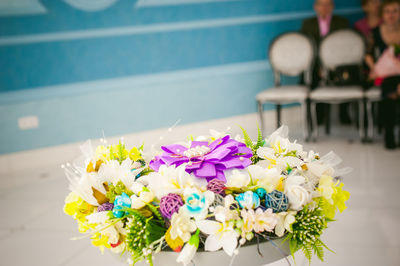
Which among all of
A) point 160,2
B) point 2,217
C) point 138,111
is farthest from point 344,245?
point 160,2

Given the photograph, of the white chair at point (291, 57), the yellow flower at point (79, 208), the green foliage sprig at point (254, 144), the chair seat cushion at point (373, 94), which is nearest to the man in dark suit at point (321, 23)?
the white chair at point (291, 57)

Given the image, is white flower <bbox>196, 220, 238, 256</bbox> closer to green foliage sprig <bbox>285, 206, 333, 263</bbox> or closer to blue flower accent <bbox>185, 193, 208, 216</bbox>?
blue flower accent <bbox>185, 193, 208, 216</bbox>

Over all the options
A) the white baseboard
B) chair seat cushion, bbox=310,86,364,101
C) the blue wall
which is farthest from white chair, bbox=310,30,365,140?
the blue wall

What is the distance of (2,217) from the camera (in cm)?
279

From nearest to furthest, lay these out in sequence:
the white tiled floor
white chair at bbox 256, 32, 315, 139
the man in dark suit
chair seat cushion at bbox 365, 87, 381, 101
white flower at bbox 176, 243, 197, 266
Answer: white flower at bbox 176, 243, 197, 266
the white tiled floor
chair seat cushion at bbox 365, 87, 381, 101
white chair at bbox 256, 32, 315, 139
the man in dark suit

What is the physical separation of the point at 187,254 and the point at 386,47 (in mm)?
3933

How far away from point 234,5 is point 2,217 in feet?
11.5

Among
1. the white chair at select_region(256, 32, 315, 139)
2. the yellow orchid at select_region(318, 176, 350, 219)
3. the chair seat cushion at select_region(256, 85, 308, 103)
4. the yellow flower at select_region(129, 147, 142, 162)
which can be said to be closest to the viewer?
the yellow orchid at select_region(318, 176, 350, 219)

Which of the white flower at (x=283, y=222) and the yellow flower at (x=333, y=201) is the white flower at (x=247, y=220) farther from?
the yellow flower at (x=333, y=201)

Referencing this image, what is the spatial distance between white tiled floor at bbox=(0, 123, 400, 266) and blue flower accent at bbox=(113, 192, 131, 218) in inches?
27.2

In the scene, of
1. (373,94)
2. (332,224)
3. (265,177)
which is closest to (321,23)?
(373,94)

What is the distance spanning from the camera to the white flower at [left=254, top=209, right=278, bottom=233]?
30.7 inches

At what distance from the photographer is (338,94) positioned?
3963mm

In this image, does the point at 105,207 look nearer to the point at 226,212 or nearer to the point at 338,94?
the point at 226,212
